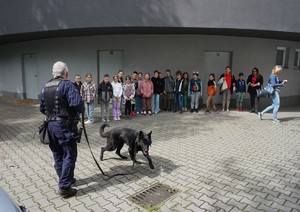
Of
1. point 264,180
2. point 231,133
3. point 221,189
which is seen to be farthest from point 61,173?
point 231,133

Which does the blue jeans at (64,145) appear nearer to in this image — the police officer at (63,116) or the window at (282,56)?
the police officer at (63,116)

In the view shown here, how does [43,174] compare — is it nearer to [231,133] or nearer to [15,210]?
[15,210]

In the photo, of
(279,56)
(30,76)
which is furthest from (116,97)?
(279,56)

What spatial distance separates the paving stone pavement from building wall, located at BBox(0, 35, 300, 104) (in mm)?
4309

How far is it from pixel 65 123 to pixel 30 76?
1129 cm

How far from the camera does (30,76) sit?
13398 mm

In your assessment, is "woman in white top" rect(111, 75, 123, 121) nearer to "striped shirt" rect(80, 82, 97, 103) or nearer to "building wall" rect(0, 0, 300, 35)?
"striped shirt" rect(80, 82, 97, 103)

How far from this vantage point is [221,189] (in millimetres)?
3984

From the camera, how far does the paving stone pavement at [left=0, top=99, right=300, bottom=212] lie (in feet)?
11.7

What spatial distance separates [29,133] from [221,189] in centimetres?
550

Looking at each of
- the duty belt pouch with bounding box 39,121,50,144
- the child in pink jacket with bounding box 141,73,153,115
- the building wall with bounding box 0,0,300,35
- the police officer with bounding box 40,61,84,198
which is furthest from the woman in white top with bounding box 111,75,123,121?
the duty belt pouch with bounding box 39,121,50,144

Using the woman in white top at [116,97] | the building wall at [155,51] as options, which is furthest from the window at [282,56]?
the woman in white top at [116,97]

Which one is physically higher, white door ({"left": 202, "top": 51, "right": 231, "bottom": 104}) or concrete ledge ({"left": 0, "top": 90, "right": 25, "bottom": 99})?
white door ({"left": 202, "top": 51, "right": 231, "bottom": 104})

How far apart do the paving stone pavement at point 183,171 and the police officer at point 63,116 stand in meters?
0.42
